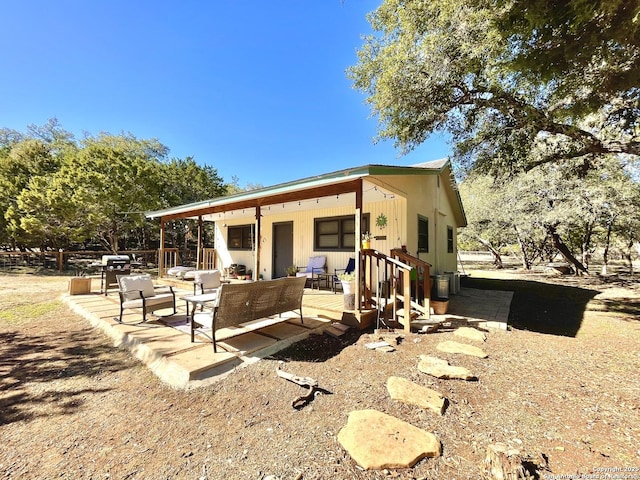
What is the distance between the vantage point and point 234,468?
1.80m

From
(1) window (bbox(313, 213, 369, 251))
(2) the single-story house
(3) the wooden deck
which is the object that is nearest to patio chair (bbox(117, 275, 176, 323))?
(3) the wooden deck

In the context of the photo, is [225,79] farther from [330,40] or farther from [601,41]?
[601,41]

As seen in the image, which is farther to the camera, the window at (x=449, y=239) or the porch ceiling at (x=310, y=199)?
the window at (x=449, y=239)

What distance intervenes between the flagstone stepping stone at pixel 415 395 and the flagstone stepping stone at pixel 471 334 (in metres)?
2.04

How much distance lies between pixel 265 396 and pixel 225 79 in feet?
43.9

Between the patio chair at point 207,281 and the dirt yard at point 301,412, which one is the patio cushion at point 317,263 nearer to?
the patio chair at point 207,281

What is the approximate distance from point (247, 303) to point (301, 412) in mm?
1731

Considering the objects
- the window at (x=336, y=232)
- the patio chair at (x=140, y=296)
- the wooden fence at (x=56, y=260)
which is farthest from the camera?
the wooden fence at (x=56, y=260)

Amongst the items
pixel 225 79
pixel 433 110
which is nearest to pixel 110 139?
pixel 225 79

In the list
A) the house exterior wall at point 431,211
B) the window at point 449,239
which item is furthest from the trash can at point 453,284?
the window at point 449,239

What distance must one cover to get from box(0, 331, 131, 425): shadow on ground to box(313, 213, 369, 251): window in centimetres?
562

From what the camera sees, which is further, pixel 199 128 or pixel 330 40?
pixel 199 128

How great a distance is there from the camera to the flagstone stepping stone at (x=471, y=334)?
4289 mm

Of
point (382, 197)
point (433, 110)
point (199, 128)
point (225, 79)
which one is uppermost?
point (199, 128)
